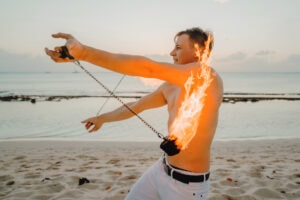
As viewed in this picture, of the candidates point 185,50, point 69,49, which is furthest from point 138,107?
point 69,49

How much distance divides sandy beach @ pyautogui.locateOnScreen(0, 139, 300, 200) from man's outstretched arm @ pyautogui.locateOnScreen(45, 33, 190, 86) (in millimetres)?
4146

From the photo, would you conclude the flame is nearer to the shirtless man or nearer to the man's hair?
the shirtless man

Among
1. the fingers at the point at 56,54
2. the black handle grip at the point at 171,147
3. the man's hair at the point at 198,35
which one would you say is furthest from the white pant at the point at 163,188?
the fingers at the point at 56,54

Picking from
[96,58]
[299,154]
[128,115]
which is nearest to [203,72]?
[96,58]

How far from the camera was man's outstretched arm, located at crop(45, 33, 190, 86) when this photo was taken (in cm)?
189

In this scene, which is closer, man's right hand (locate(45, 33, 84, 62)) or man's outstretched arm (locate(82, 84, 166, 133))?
man's right hand (locate(45, 33, 84, 62))

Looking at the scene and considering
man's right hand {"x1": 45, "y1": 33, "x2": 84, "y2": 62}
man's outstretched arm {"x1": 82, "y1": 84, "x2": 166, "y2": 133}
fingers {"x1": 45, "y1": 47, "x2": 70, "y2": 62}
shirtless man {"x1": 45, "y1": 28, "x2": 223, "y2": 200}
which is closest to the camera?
man's right hand {"x1": 45, "y1": 33, "x2": 84, "y2": 62}

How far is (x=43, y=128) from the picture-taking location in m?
15.9

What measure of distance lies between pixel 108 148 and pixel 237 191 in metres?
6.33

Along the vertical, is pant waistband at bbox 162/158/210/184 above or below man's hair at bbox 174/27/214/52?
below

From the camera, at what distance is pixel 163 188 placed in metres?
2.99

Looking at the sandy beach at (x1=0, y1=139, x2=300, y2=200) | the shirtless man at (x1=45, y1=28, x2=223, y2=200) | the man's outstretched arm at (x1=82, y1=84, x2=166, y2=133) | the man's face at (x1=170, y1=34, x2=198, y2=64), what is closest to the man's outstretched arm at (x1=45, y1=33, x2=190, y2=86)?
the shirtless man at (x1=45, y1=28, x2=223, y2=200)

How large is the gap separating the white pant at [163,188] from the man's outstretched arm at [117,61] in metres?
1.20

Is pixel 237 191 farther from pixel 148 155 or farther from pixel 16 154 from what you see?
pixel 16 154
